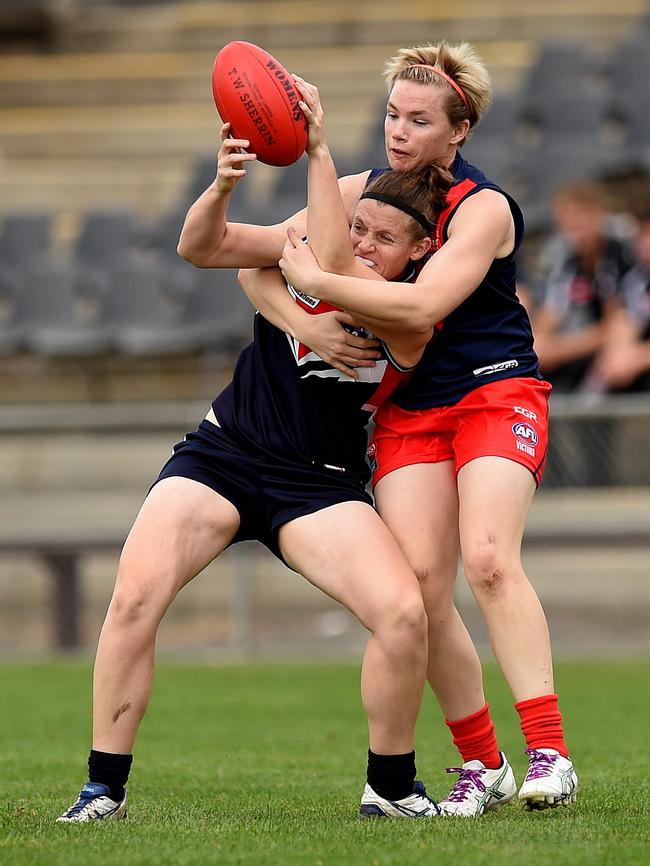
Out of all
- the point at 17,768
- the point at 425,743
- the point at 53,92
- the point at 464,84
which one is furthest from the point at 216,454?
the point at 53,92

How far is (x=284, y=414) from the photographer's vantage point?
4301 mm

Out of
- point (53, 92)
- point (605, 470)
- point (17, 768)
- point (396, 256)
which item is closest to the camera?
point (396, 256)

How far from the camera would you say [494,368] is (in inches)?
169

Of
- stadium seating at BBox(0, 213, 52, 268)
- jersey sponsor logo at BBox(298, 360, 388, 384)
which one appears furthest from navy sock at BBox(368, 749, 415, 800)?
stadium seating at BBox(0, 213, 52, 268)

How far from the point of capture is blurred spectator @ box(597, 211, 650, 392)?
961cm

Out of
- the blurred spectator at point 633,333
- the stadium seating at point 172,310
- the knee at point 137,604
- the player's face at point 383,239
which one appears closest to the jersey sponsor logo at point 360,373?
the player's face at point 383,239

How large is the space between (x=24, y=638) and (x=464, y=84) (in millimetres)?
7523

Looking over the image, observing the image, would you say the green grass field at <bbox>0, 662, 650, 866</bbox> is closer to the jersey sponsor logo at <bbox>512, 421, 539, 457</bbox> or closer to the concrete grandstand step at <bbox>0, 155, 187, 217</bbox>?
the jersey sponsor logo at <bbox>512, 421, 539, 457</bbox>

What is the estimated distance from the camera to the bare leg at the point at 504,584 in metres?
4.12

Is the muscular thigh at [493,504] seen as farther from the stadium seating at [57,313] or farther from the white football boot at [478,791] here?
the stadium seating at [57,313]

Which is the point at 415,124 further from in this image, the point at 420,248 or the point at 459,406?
the point at 459,406

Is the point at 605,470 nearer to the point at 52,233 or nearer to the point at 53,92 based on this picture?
the point at 52,233

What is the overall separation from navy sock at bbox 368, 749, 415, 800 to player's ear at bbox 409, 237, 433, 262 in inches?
53.4

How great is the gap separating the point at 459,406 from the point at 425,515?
318mm
